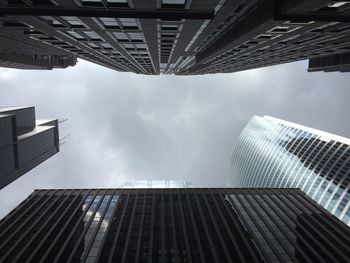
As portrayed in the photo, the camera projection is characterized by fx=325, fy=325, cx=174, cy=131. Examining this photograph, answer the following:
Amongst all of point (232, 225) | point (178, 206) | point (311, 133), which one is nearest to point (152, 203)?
point (178, 206)

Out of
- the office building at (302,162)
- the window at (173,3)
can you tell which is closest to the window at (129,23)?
the window at (173,3)

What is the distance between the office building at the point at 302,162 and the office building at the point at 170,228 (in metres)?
42.8

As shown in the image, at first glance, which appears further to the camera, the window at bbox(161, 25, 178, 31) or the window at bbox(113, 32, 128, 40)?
the window at bbox(113, 32, 128, 40)

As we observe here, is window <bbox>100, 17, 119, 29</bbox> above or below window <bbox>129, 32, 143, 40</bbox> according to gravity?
above

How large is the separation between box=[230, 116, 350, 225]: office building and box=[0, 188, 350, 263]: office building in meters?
42.8

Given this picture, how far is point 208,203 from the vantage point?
7262 cm

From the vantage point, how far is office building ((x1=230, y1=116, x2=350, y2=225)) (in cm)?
11350

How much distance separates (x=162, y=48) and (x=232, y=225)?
35663mm

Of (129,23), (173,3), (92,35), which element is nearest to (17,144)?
(92,35)

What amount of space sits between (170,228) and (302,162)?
3779 inches

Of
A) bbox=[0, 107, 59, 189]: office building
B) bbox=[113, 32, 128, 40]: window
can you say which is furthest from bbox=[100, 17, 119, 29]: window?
bbox=[0, 107, 59, 189]: office building

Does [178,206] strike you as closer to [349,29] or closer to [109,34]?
[109,34]

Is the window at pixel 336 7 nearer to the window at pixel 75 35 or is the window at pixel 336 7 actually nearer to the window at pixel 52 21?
the window at pixel 52 21

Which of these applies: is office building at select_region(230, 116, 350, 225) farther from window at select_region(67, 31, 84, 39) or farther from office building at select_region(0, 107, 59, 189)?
office building at select_region(0, 107, 59, 189)
